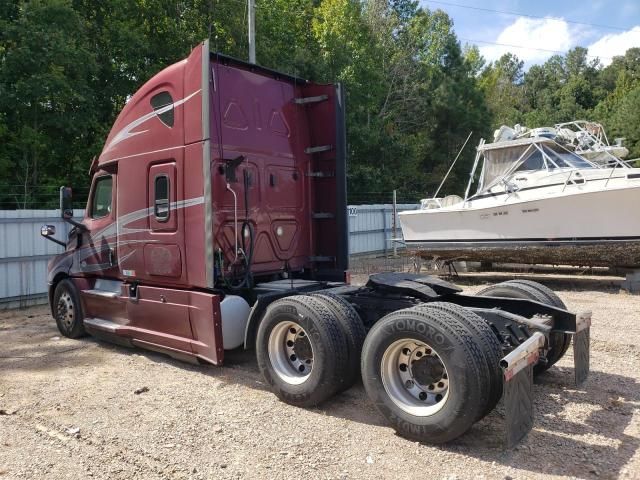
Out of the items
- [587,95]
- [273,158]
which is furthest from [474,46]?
[273,158]

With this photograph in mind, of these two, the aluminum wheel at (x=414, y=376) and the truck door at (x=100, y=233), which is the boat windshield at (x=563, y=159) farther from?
the truck door at (x=100, y=233)

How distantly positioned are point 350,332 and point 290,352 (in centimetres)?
72

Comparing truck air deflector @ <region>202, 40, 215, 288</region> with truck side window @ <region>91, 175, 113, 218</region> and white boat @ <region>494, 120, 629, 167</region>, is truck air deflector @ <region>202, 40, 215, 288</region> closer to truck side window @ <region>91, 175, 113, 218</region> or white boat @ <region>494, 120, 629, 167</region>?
truck side window @ <region>91, 175, 113, 218</region>

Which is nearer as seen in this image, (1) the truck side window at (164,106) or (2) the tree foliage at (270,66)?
(1) the truck side window at (164,106)

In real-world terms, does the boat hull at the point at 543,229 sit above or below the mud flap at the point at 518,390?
above

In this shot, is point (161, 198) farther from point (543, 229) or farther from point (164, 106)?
point (543, 229)

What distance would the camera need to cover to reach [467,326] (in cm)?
380

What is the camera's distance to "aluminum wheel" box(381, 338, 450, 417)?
397 cm

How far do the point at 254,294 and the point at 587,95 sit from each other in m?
59.5

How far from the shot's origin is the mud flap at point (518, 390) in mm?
3473

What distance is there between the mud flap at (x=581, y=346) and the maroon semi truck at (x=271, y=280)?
16 millimetres

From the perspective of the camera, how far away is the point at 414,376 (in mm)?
4098

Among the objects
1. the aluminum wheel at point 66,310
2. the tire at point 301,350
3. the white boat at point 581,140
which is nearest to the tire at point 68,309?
the aluminum wheel at point 66,310

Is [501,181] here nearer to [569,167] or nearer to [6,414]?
[569,167]
